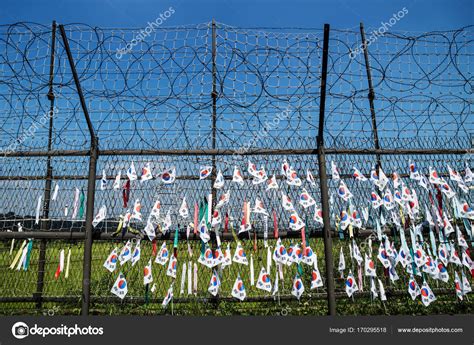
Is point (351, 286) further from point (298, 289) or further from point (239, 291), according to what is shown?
point (239, 291)

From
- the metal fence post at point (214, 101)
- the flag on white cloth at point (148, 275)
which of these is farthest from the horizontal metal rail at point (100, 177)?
the flag on white cloth at point (148, 275)

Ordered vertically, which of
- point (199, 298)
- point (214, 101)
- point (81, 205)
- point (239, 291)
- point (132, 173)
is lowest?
point (199, 298)

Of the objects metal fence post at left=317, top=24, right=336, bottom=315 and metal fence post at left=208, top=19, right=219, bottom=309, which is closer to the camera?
metal fence post at left=317, top=24, right=336, bottom=315

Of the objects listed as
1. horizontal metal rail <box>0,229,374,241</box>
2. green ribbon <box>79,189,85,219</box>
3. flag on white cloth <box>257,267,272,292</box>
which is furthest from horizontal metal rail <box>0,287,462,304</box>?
green ribbon <box>79,189,85,219</box>

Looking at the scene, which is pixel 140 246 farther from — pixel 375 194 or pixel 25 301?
pixel 375 194

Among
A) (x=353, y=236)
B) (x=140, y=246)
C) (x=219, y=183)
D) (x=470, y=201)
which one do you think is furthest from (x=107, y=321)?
(x=470, y=201)

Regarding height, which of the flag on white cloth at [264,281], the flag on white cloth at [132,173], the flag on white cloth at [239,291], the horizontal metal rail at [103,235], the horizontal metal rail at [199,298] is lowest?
the horizontal metal rail at [199,298]

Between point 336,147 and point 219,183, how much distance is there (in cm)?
133

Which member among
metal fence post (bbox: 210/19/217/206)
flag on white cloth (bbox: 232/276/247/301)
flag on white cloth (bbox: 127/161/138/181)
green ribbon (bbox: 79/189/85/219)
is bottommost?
flag on white cloth (bbox: 232/276/247/301)

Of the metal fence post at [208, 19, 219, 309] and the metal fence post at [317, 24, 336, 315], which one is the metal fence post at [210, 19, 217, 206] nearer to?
the metal fence post at [208, 19, 219, 309]

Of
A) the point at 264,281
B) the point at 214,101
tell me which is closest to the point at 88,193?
the point at 214,101

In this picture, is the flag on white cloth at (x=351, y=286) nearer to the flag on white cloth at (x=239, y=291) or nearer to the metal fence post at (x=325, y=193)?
the metal fence post at (x=325, y=193)

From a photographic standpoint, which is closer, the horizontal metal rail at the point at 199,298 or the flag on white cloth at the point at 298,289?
the flag on white cloth at the point at 298,289

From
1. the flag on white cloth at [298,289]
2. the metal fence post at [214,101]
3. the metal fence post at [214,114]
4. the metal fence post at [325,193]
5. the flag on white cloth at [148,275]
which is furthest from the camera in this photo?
the metal fence post at [214,101]
